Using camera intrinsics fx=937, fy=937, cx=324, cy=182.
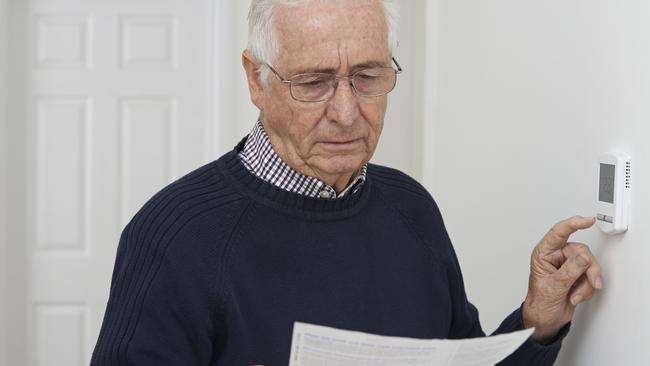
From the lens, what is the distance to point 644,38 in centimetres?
131

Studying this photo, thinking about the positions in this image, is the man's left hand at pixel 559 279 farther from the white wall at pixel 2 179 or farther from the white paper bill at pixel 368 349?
the white wall at pixel 2 179

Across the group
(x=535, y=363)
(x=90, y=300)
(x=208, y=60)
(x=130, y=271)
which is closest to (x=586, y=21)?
(x=535, y=363)

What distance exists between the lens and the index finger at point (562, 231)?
1.43 m

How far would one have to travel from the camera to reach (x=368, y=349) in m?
1.12

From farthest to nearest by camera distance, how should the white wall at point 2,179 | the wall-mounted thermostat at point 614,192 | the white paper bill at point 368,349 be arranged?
the white wall at point 2,179 < the wall-mounted thermostat at point 614,192 < the white paper bill at point 368,349

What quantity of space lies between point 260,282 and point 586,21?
0.68 metres

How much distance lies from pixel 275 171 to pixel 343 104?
6.5 inches

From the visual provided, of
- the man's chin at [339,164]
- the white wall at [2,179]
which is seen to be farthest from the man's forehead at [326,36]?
the white wall at [2,179]

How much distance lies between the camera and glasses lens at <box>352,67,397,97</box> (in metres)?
1.36

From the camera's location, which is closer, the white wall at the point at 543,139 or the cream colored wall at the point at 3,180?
the white wall at the point at 543,139

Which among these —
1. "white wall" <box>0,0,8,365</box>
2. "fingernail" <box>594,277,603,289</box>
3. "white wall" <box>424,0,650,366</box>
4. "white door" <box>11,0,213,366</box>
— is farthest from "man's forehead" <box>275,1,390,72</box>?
"white wall" <box>0,0,8,365</box>

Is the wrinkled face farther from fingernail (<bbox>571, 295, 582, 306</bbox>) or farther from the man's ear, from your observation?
fingernail (<bbox>571, 295, 582, 306</bbox>)

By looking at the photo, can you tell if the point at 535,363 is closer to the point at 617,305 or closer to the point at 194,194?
the point at 617,305

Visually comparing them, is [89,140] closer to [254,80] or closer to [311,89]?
[254,80]
